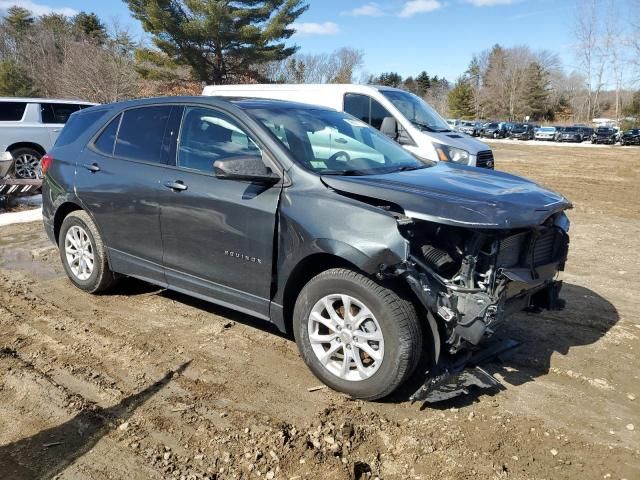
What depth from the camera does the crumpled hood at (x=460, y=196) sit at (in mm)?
3109

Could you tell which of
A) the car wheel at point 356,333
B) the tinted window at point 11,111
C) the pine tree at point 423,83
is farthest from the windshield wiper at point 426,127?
the pine tree at point 423,83

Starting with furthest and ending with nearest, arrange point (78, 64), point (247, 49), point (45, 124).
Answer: point (247, 49) < point (78, 64) < point (45, 124)

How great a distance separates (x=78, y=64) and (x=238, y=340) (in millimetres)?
30892

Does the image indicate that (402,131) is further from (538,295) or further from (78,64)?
(78,64)

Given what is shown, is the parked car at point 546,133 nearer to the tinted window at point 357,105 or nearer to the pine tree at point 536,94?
the pine tree at point 536,94

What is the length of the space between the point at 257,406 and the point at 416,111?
732 cm

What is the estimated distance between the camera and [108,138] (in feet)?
16.4

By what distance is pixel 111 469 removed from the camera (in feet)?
9.01

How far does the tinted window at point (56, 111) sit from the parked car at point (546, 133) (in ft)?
137

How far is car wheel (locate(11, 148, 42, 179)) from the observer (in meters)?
11.8

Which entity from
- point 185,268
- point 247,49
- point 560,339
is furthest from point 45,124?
point 247,49

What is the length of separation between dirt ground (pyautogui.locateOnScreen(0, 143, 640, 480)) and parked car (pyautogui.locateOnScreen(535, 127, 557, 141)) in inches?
1762

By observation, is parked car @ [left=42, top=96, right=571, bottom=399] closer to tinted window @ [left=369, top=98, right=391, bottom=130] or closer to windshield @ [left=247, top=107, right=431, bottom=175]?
windshield @ [left=247, top=107, right=431, bottom=175]

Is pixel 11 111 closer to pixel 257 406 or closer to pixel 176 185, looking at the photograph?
pixel 176 185
